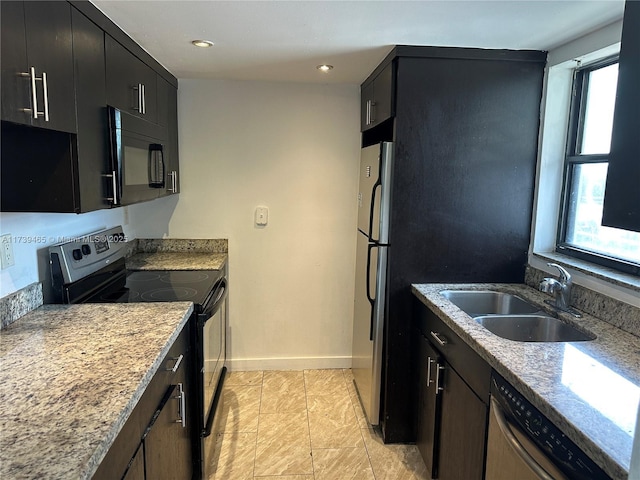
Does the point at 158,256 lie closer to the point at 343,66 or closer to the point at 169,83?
the point at 169,83

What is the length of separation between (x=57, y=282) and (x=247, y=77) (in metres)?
1.75

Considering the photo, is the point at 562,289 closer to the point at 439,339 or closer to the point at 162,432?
the point at 439,339

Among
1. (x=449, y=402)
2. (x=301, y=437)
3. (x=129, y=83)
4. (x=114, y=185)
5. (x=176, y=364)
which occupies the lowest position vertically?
(x=301, y=437)

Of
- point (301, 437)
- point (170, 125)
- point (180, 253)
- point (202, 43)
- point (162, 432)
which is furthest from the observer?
point (180, 253)

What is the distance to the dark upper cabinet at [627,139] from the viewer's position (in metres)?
1.04

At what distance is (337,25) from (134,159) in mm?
1093

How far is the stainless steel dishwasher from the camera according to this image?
42.9 inches

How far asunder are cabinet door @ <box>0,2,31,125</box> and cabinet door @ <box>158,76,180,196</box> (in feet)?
4.29

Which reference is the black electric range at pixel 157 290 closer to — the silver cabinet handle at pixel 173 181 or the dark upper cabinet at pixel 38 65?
the silver cabinet handle at pixel 173 181

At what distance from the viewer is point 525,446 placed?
50.0 inches

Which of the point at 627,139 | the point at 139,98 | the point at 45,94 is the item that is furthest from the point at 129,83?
the point at 627,139

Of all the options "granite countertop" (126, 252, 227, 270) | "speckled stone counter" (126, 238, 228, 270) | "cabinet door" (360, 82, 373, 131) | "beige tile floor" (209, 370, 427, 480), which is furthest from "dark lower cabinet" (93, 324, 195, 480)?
"cabinet door" (360, 82, 373, 131)

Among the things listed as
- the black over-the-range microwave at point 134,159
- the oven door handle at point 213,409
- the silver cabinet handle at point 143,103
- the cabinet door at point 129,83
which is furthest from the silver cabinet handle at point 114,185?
the oven door handle at point 213,409

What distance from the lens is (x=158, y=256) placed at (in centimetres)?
302
